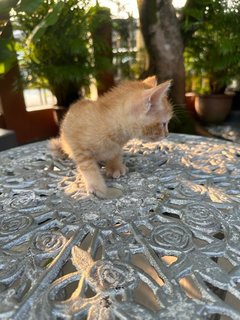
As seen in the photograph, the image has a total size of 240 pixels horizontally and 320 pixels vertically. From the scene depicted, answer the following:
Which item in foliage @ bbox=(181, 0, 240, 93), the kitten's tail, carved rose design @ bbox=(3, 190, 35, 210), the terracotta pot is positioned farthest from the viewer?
the terracotta pot

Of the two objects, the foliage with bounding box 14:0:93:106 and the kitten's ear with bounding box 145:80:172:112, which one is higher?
the foliage with bounding box 14:0:93:106

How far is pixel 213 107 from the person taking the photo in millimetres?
2287

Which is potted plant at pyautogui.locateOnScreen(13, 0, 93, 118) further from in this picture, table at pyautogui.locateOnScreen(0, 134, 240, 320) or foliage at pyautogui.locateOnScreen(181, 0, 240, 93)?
table at pyautogui.locateOnScreen(0, 134, 240, 320)

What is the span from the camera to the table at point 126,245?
1.19ft

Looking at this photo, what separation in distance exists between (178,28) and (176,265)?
173 cm

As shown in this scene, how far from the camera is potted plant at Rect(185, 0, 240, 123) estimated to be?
71.9 inches

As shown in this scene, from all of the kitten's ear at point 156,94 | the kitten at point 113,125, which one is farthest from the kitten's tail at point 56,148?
the kitten's ear at point 156,94

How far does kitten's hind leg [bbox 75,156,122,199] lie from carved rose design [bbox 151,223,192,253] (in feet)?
0.61

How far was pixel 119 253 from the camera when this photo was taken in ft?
1.50

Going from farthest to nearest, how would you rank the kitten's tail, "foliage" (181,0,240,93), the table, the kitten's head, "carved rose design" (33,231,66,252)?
"foliage" (181,0,240,93) < the kitten's tail < the kitten's head < "carved rose design" (33,231,66,252) < the table

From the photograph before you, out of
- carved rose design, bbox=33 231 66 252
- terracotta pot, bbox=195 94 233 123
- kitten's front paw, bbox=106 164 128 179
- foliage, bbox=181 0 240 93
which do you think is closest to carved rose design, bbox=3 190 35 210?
carved rose design, bbox=33 231 66 252

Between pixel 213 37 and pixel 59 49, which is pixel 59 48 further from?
pixel 213 37

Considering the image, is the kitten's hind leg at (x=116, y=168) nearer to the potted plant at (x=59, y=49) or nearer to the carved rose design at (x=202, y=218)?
the carved rose design at (x=202, y=218)

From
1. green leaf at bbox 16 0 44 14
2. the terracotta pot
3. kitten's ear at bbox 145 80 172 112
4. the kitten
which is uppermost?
green leaf at bbox 16 0 44 14
